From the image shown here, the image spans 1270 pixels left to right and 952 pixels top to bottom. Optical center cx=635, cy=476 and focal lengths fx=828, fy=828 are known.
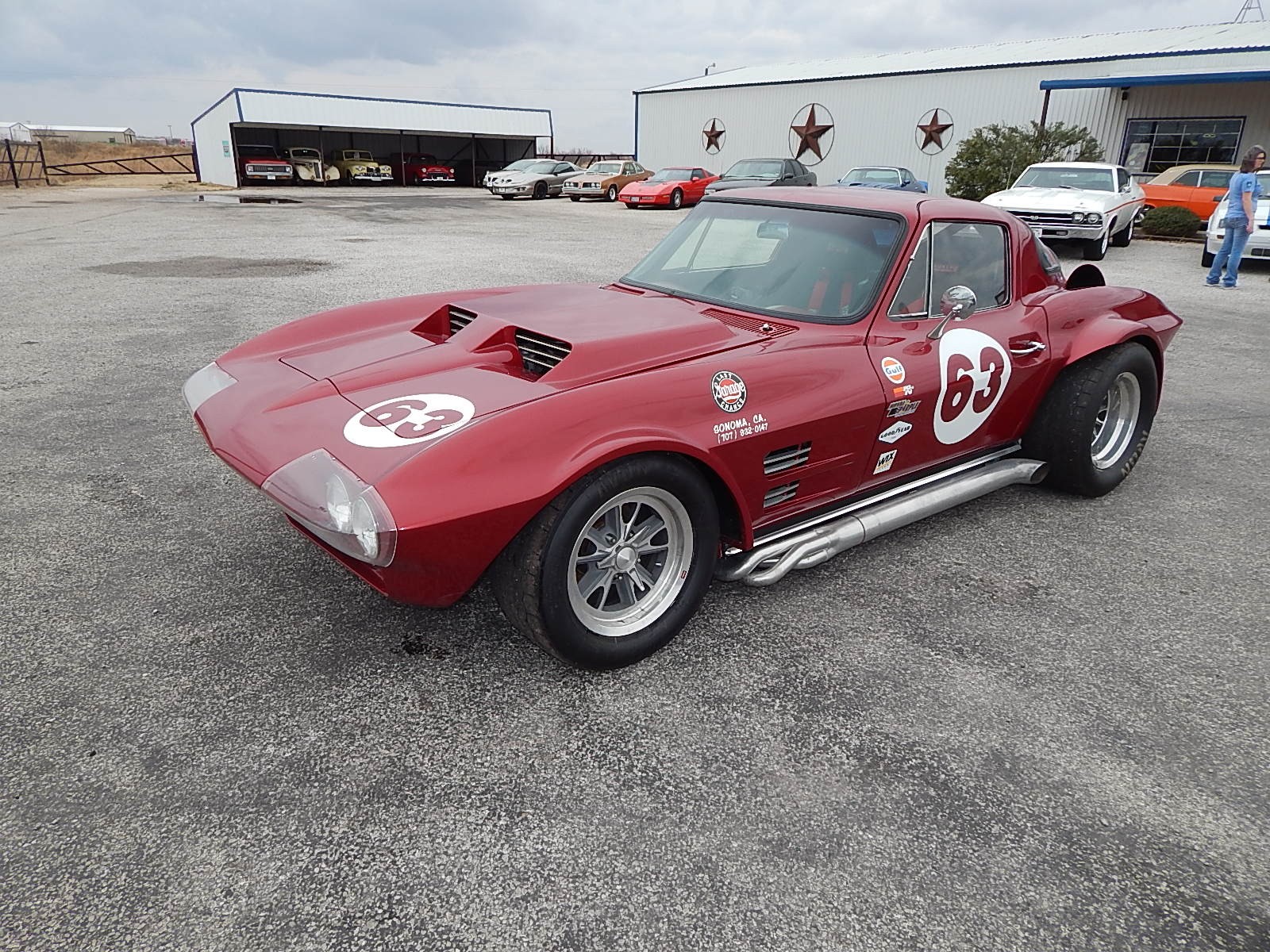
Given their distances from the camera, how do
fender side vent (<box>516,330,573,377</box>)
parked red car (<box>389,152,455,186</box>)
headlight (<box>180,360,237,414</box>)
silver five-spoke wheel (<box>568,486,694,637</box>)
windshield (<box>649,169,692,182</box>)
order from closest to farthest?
silver five-spoke wheel (<box>568,486,694,637</box>)
fender side vent (<box>516,330,573,377</box>)
headlight (<box>180,360,237,414</box>)
windshield (<box>649,169,692,182</box>)
parked red car (<box>389,152,455,186</box>)

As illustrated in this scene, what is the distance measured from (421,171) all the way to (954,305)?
38.7 m

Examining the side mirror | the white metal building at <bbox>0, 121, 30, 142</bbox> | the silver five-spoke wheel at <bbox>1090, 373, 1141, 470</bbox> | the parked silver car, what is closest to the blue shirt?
the silver five-spoke wheel at <bbox>1090, 373, 1141, 470</bbox>

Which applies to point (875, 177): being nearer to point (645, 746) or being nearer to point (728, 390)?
point (728, 390)

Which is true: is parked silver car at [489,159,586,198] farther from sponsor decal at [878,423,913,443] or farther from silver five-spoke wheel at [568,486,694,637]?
silver five-spoke wheel at [568,486,694,637]

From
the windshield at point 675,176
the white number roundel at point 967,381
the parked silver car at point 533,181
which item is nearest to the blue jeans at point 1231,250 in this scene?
the white number roundel at point 967,381

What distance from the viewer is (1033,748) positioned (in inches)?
92.6

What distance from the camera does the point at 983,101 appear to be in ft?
80.3

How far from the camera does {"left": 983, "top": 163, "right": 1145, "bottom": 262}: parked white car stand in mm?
13070

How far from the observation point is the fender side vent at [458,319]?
10.8 ft

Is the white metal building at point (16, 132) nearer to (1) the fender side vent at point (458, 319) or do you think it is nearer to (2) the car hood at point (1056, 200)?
(2) the car hood at point (1056, 200)

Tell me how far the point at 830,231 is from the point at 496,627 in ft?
6.74

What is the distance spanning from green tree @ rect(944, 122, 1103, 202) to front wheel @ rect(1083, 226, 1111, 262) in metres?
7.85

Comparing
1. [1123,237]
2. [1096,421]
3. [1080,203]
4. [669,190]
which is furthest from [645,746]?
[669,190]

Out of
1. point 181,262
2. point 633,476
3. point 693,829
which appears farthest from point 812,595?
point 181,262
